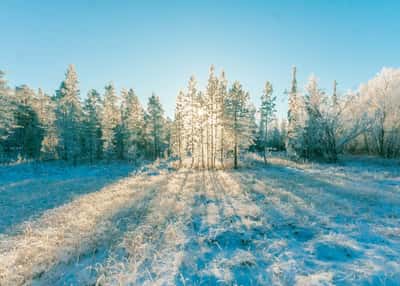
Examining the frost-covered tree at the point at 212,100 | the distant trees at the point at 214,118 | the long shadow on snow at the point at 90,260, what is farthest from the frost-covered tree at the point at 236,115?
the long shadow on snow at the point at 90,260

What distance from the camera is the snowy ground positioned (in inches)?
177

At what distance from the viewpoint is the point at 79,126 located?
3622 centimetres

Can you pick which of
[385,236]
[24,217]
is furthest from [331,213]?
[24,217]

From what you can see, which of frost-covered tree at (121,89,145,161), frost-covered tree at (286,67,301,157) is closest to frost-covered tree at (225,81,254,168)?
frost-covered tree at (286,67,301,157)

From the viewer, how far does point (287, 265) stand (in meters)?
4.64

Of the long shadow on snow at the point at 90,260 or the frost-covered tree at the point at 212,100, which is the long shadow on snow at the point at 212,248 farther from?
the frost-covered tree at the point at 212,100

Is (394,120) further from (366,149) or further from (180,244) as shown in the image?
(180,244)

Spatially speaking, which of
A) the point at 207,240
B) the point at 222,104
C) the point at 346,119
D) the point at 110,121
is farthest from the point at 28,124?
the point at 346,119

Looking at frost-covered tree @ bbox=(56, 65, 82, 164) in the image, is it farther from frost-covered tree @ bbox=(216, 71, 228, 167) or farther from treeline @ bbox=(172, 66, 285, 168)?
frost-covered tree @ bbox=(216, 71, 228, 167)

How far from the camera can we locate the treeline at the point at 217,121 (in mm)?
29312

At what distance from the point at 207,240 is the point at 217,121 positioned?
79.5 ft

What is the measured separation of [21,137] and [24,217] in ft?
144

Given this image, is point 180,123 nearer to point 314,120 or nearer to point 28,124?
point 314,120

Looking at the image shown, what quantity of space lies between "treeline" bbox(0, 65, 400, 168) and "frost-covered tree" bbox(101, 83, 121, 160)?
0.18 m
